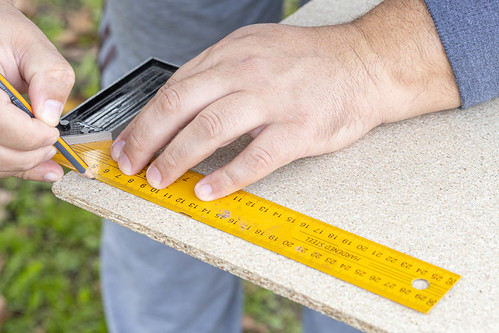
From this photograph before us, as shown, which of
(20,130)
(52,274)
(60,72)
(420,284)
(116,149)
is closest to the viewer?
(420,284)

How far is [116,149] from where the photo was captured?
1.32m

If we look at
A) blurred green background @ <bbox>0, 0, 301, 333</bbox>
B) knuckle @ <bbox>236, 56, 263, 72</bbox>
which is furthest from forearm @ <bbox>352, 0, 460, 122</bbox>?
blurred green background @ <bbox>0, 0, 301, 333</bbox>

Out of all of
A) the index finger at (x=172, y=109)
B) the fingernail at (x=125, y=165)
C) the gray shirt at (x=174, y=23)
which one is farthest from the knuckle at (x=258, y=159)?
the gray shirt at (x=174, y=23)

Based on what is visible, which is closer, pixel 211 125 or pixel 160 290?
pixel 211 125

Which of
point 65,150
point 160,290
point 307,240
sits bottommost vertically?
point 160,290

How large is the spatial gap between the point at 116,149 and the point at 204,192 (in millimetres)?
267

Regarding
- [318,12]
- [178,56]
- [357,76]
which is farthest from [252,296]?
[357,76]

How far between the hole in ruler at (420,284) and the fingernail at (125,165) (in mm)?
672

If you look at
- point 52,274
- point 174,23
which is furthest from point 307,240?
point 52,274

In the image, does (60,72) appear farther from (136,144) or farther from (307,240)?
(307,240)

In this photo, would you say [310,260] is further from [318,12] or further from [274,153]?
[318,12]

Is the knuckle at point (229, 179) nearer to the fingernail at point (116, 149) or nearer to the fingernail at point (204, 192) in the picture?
the fingernail at point (204, 192)

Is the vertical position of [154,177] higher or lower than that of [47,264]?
higher

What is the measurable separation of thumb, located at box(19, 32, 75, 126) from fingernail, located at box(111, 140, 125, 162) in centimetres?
16
